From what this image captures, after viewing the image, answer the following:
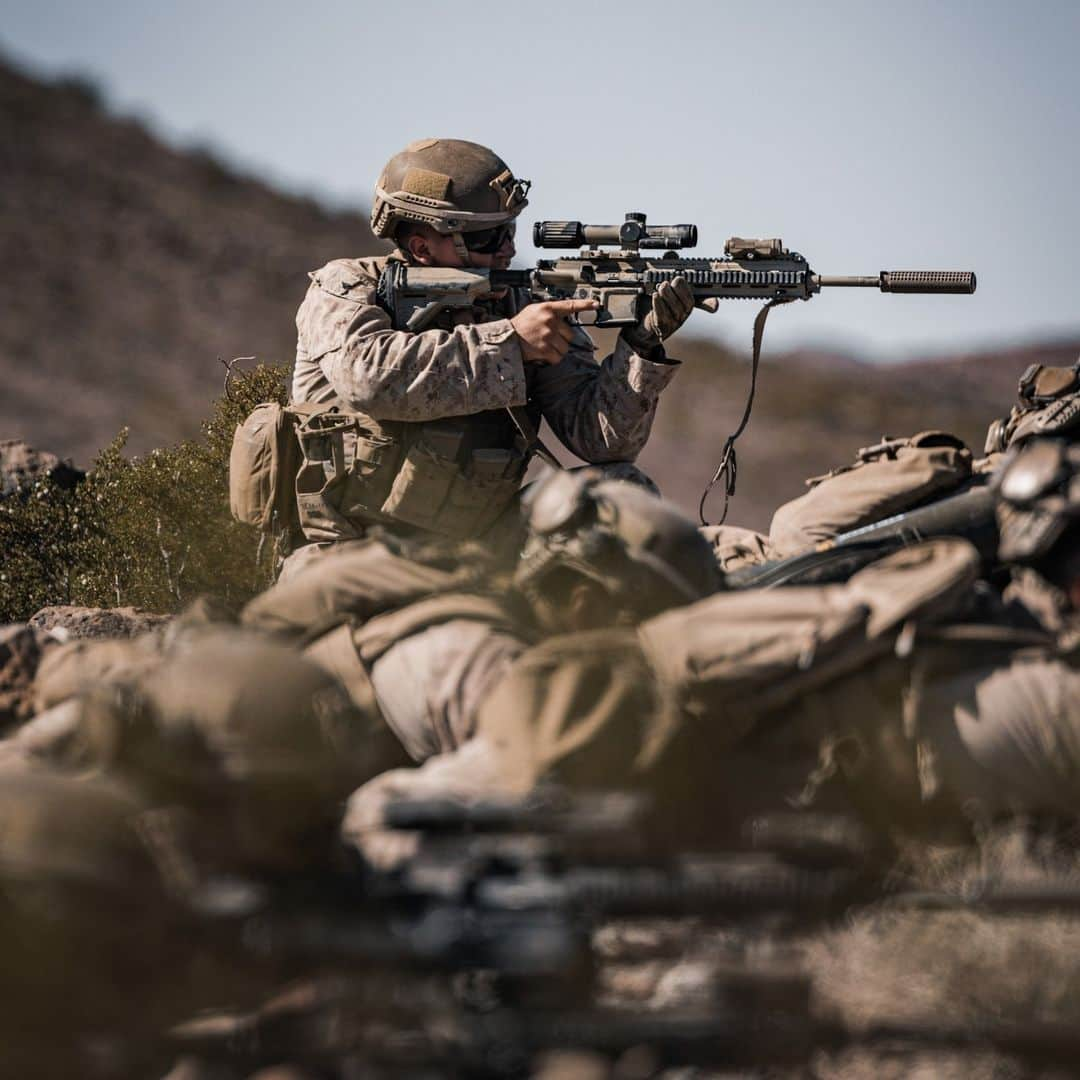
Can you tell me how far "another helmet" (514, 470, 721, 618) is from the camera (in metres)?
4.07

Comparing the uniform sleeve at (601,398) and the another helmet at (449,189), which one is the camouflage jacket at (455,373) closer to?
the uniform sleeve at (601,398)

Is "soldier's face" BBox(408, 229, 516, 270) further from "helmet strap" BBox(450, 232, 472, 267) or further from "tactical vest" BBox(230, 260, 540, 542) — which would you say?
"tactical vest" BBox(230, 260, 540, 542)

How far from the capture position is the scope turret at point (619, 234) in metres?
6.56

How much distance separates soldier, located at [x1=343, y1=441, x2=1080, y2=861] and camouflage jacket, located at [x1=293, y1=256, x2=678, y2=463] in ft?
7.45

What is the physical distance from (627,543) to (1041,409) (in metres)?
1.86

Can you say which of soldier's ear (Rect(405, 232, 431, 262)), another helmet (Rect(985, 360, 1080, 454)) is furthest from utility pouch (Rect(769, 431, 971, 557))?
soldier's ear (Rect(405, 232, 431, 262))

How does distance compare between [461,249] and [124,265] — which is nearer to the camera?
[461,249]

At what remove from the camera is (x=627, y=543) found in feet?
13.4

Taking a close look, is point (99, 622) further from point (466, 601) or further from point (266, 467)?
point (466, 601)

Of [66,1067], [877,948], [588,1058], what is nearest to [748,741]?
[877,948]

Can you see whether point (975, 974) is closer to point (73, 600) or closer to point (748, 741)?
point (748, 741)

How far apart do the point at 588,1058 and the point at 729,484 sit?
350 cm

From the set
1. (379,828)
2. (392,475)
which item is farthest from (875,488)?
(379,828)

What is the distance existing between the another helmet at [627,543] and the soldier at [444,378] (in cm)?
193
